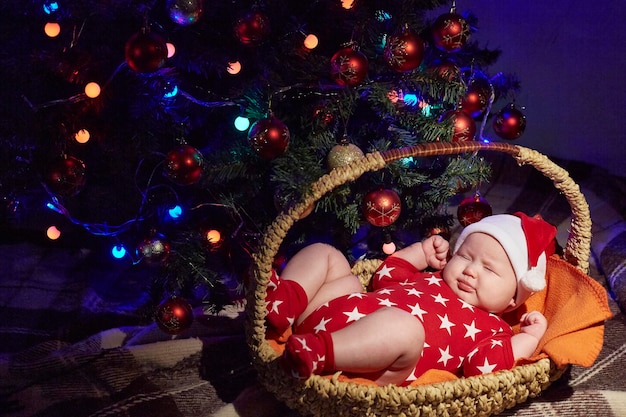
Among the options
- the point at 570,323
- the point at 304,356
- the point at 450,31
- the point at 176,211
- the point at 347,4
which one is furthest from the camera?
the point at 176,211

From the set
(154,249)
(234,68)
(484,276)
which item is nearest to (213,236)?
(154,249)

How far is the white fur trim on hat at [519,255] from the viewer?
1.16 metres

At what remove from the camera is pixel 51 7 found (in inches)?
47.2

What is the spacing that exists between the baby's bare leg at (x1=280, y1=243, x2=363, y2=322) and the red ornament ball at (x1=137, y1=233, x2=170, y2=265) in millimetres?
304

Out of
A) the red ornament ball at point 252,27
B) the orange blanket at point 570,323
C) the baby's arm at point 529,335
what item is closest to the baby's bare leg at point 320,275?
the orange blanket at point 570,323

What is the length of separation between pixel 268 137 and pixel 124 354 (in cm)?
55

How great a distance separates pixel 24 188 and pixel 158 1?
52cm

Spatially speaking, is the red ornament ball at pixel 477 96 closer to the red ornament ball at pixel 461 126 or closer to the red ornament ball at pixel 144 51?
the red ornament ball at pixel 461 126

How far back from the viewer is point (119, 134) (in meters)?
1.34

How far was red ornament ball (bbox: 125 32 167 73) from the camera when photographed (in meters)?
1.11

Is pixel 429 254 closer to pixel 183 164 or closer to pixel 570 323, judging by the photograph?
pixel 570 323

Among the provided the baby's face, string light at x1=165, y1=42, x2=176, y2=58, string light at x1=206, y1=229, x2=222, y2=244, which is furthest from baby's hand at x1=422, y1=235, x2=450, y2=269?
string light at x1=165, y1=42, x2=176, y2=58

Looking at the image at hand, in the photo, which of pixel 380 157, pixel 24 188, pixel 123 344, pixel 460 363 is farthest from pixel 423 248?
pixel 24 188

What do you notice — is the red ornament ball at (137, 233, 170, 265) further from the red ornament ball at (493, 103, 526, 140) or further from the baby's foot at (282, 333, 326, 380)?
the red ornament ball at (493, 103, 526, 140)
